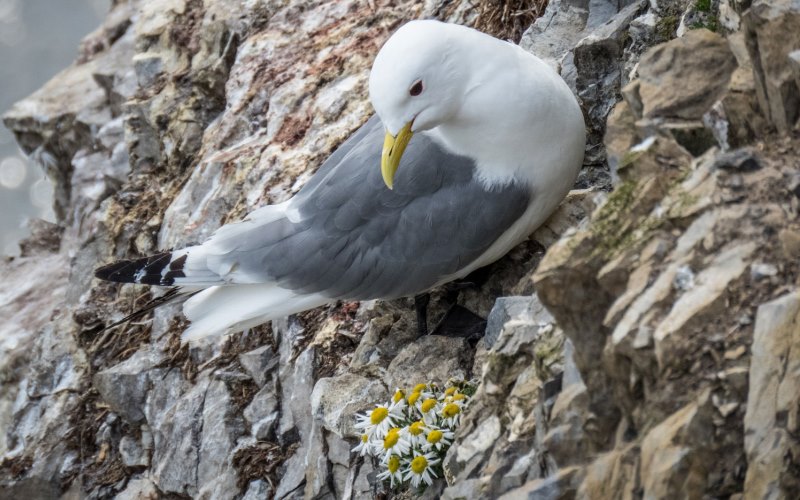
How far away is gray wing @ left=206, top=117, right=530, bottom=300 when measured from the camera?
14.9 feet

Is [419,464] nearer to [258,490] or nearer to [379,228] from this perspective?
[379,228]

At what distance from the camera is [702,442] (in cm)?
270

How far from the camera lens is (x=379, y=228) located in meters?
4.72

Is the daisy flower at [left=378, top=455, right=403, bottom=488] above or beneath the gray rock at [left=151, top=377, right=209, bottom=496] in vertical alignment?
beneath

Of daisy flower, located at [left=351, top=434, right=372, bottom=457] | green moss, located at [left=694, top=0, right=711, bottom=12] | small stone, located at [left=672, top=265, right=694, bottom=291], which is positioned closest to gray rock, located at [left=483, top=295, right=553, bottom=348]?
daisy flower, located at [left=351, top=434, right=372, bottom=457]

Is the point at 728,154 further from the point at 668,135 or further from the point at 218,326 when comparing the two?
the point at 218,326

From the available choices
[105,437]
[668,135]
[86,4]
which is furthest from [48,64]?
[668,135]

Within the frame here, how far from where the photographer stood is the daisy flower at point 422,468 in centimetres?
388

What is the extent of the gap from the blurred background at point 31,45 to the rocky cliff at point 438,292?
6.28 m

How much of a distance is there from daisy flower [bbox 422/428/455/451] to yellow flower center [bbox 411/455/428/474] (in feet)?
0.14

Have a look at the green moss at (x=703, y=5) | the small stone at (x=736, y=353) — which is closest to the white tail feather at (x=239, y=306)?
the green moss at (x=703, y=5)

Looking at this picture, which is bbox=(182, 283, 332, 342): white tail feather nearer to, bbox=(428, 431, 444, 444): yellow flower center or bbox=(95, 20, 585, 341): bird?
bbox=(95, 20, 585, 341): bird

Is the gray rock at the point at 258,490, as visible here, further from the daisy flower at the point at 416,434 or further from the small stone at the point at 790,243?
the small stone at the point at 790,243

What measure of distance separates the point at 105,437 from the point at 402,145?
3.35 metres
